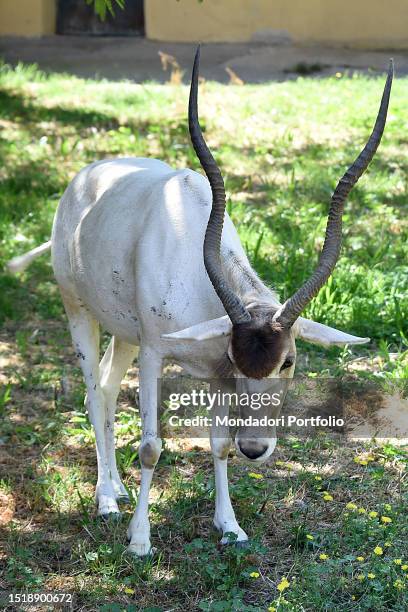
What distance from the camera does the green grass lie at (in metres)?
3.83

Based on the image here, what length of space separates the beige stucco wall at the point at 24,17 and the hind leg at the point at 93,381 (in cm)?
1044

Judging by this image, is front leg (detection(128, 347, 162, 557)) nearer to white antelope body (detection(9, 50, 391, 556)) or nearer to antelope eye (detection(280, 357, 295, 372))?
white antelope body (detection(9, 50, 391, 556))

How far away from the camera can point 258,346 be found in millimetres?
3531

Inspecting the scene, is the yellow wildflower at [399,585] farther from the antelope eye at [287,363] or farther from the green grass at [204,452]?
the antelope eye at [287,363]

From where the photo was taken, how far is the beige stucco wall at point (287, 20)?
14.0 meters

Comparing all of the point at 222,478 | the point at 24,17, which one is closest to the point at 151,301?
the point at 222,478

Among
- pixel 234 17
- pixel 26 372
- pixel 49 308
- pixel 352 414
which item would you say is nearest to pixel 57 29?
pixel 234 17

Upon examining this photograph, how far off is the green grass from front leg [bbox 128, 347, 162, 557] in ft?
0.30

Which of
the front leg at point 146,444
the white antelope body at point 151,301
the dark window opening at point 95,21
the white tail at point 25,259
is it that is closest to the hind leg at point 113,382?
the white antelope body at point 151,301

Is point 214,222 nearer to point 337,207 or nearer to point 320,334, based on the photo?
point 337,207

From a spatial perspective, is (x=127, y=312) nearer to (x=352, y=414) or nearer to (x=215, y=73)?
(x=352, y=414)

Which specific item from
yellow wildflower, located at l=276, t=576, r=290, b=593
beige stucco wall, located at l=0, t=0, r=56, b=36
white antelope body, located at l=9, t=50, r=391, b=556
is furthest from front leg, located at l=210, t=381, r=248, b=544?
beige stucco wall, located at l=0, t=0, r=56, b=36

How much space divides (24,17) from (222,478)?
1139cm

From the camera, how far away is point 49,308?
21.3 feet
